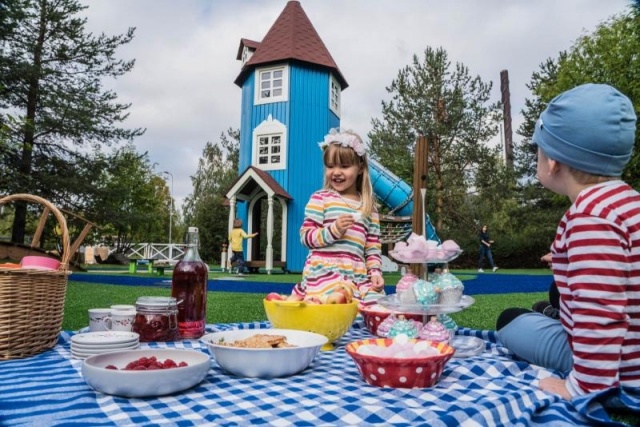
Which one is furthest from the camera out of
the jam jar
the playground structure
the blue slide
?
the playground structure

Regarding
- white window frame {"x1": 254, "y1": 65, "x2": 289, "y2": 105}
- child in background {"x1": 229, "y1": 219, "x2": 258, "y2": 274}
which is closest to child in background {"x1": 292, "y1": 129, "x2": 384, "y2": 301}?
child in background {"x1": 229, "y1": 219, "x2": 258, "y2": 274}

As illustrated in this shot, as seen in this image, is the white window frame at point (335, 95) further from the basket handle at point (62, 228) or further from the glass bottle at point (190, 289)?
the basket handle at point (62, 228)

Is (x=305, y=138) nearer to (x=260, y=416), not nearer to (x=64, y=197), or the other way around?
(x=64, y=197)

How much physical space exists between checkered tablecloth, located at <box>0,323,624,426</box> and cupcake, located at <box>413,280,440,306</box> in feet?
0.73

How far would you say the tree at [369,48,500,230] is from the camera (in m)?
21.9

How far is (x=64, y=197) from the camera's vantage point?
14.0 m

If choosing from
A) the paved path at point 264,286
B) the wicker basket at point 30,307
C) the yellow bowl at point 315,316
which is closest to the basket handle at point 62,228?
the wicker basket at point 30,307

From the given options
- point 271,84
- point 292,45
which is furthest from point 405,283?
point 292,45

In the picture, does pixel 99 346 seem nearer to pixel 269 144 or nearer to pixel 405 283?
pixel 405 283

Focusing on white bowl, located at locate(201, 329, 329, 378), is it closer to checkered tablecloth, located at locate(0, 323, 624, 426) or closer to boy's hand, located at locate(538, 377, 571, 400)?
checkered tablecloth, located at locate(0, 323, 624, 426)

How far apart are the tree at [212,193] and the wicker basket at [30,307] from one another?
87.8ft

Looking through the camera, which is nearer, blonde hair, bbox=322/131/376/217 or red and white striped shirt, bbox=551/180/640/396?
red and white striped shirt, bbox=551/180/640/396

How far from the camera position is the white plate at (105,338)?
1.40 m

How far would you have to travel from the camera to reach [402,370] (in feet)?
3.87
